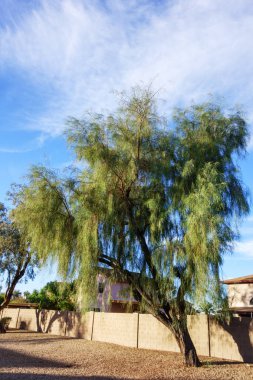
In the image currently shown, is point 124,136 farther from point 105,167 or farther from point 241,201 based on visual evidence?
point 241,201

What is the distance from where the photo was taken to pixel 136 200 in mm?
13008

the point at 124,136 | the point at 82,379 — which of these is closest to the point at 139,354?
the point at 82,379

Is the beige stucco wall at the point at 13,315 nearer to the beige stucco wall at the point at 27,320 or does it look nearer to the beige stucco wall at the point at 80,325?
the beige stucco wall at the point at 27,320

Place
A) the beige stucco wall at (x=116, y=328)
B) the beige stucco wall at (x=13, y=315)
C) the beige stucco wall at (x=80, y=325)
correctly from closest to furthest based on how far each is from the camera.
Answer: the beige stucco wall at (x=116, y=328) → the beige stucco wall at (x=80, y=325) → the beige stucco wall at (x=13, y=315)

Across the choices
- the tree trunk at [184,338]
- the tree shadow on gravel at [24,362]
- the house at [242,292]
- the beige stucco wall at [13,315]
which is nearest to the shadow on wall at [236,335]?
the tree trunk at [184,338]

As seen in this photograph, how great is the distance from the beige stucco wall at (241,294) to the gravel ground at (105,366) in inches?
491

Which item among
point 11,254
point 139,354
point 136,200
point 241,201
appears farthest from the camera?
Answer: point 11,254

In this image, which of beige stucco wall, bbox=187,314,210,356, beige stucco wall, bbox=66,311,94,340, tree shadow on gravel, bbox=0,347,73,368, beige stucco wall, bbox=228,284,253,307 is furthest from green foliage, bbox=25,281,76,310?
beige stucco wall, bbox=187,314,210,356

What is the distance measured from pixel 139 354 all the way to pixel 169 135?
871 cm

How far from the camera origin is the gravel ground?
32.9 feet

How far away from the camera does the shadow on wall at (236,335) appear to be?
41.4 feet

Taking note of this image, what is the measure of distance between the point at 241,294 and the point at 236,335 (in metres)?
13.9

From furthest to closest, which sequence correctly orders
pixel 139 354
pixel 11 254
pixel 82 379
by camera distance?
pixel 11 254, pixel 139 354, pixel 82 379

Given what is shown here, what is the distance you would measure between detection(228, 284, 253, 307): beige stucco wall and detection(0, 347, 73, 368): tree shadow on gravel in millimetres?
16211
